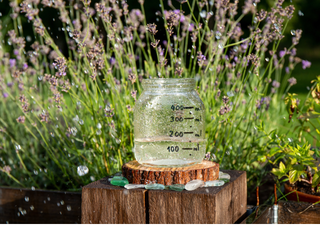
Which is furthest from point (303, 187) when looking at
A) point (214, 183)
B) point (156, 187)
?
point (156, 187)

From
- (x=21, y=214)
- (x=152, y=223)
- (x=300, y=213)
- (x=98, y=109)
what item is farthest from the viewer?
(x=21, y=214)

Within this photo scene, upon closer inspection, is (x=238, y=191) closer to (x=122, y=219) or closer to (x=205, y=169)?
(x=205, y=169)

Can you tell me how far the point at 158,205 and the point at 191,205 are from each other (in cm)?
14

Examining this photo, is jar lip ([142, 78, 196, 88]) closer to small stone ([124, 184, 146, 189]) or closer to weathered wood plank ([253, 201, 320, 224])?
small stone ([124, 184, 146, 189])

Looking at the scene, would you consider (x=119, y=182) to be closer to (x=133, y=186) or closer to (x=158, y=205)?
(x=133, y=186)

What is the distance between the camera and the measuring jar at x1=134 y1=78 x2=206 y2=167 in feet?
5.62

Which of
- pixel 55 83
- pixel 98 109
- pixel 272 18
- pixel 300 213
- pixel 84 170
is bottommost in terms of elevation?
pixel 300 213

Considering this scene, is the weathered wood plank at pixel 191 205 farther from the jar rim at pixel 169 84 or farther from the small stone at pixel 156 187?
the jar rim at pixel 169 84

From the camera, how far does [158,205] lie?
1.59 metres

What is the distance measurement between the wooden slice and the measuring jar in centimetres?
7

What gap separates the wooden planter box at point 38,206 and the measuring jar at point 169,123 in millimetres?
827

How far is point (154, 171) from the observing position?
1671 mm

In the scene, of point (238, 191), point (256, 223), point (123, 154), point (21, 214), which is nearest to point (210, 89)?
point (123, 154)

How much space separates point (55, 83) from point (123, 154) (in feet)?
2.26
